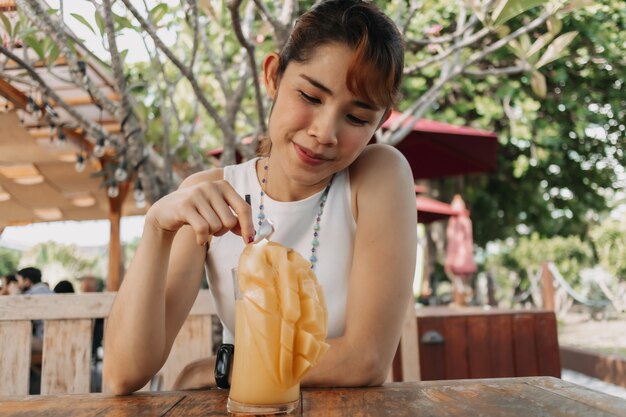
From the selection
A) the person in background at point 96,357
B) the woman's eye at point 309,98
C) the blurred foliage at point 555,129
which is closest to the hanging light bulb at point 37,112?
the person in background at point 96,357

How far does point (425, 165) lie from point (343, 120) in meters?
3.77

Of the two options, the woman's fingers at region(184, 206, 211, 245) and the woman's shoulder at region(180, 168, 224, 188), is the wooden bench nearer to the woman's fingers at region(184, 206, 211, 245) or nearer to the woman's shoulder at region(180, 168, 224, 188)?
the woman's shoulder at region(180, 168, 224, 188)

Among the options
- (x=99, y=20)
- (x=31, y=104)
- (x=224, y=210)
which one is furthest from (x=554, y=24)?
(x=31, y=104)

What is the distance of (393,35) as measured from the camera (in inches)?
51.6

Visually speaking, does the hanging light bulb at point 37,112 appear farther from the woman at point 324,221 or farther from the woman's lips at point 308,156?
the woman's lips at point 308,156

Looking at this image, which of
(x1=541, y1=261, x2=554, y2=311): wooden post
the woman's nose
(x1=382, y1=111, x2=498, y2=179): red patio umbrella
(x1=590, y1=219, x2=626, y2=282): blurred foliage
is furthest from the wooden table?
(x1=590, y1=219, x2=626, y2=282): blurred foliage

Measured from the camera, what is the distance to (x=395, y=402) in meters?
0.98

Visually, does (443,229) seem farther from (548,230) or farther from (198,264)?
(198,264)

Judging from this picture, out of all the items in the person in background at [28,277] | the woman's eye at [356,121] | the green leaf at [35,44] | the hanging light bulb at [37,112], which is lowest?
the person in background at [28,277]

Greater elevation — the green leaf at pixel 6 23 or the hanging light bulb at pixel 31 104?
the green leaf at pixel 6 23

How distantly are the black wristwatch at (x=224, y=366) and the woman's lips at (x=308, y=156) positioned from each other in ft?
1.39

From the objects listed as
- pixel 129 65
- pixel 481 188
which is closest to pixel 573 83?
pixel 481 188

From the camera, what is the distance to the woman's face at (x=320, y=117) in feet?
3.91

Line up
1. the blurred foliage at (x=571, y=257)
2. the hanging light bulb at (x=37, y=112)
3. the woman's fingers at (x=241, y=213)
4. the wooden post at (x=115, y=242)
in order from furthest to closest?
the blurred foliage at (x=571, y=257)
the wooden post at (x=115, y=242)
the hanging light bulb at (x=37, y=112)
the woman's fingers at (x=241, y=213)
